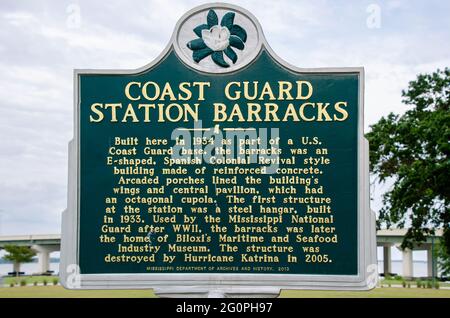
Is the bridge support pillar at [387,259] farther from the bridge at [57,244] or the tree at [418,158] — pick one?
the tree at [418,158]

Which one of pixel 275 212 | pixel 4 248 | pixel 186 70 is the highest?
pixel 186 70

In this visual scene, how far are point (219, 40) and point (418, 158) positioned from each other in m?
11.8

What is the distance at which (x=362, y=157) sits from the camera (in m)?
11.9

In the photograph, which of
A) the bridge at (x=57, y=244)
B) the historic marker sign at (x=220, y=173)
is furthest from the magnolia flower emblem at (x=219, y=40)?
the bridge at (x=57, y=244)

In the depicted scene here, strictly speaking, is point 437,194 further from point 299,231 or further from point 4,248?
point 4,248

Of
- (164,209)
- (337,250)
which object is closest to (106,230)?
(164,209)

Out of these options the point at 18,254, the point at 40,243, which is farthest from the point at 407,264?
the point at 18,254

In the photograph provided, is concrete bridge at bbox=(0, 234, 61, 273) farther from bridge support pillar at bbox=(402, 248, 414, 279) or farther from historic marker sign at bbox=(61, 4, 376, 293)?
historic marker sign at bbox=(61, 4, 376, 293)

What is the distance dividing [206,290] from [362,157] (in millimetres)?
3986

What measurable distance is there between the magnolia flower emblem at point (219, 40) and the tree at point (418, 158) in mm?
10653

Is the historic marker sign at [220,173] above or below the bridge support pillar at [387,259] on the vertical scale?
above

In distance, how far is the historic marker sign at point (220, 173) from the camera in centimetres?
1175

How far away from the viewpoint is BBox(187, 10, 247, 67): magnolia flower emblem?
12211 mm

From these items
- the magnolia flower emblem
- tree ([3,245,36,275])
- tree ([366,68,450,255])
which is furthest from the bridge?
the magnolia flower emblem
